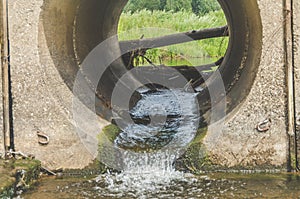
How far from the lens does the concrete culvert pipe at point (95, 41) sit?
5598 mm

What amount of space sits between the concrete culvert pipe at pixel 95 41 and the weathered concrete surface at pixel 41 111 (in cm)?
18

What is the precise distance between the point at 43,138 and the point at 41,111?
11.5 inches

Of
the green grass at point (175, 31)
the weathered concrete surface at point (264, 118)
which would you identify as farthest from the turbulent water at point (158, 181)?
the green grass at point (175, 31)

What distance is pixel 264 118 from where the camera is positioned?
5.43 meters

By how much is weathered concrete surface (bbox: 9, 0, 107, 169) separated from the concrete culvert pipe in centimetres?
18

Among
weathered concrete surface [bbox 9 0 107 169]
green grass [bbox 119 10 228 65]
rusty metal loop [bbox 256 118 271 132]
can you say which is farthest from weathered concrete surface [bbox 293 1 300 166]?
green grass [bbox 119 10 228 65]

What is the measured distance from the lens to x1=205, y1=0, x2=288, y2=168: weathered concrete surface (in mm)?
5344

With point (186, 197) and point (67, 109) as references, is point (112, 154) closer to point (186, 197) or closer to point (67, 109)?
point (67, 109)

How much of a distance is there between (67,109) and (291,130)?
7.77ft

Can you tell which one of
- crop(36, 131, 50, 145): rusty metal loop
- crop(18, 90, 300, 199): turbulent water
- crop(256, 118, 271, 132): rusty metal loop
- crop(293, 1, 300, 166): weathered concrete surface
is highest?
crop(293, 1, 300, 166): weathered concrete surface

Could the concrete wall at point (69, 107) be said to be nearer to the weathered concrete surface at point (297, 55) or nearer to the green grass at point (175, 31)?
the weathered concrete surface at point (297, 55)

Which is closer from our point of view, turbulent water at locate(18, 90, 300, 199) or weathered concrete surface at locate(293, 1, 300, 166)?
turbulent water at locate(18, 90, 300, 199)

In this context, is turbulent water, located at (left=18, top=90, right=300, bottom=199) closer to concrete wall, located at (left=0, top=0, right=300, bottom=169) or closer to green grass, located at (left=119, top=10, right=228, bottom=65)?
concrete wall, located at (left=0, top=0, right=300, bottom=169)

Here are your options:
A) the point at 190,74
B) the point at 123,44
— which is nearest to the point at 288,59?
the point at 123,44
